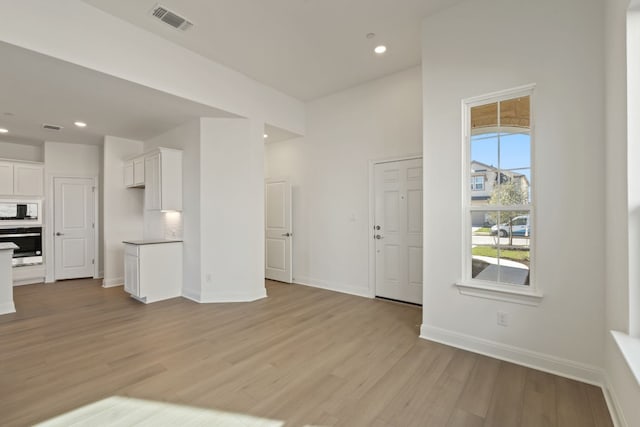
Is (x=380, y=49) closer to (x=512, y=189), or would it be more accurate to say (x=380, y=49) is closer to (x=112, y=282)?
(x=512, y=189)

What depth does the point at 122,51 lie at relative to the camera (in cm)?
316

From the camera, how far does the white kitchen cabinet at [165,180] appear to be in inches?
183

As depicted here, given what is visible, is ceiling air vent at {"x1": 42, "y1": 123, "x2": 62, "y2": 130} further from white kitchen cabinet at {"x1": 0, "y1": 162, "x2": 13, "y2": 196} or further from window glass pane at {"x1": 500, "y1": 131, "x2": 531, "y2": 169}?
window glass pane at {"x1": 500, "y1": 131, "x2": 531, "y2": 169}

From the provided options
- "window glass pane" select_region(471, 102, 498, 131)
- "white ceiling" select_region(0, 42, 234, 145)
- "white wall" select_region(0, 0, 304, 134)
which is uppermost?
"white wall" select_region(0, 0, 304, 134)

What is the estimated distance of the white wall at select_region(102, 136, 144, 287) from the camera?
221 inches

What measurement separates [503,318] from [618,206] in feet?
4.28

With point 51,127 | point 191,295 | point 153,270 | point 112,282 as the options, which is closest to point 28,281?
point 112,282

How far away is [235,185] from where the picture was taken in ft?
15.0

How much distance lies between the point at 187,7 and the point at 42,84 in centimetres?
197

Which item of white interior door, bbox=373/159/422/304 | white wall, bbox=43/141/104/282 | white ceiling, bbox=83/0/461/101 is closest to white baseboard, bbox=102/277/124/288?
white wall, bbox=43/141/104/282

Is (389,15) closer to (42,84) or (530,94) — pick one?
(530,94)

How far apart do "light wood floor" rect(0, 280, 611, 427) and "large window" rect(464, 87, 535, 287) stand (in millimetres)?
863

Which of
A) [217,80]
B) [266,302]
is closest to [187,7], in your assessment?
[217,80]

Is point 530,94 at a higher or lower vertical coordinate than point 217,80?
lower
